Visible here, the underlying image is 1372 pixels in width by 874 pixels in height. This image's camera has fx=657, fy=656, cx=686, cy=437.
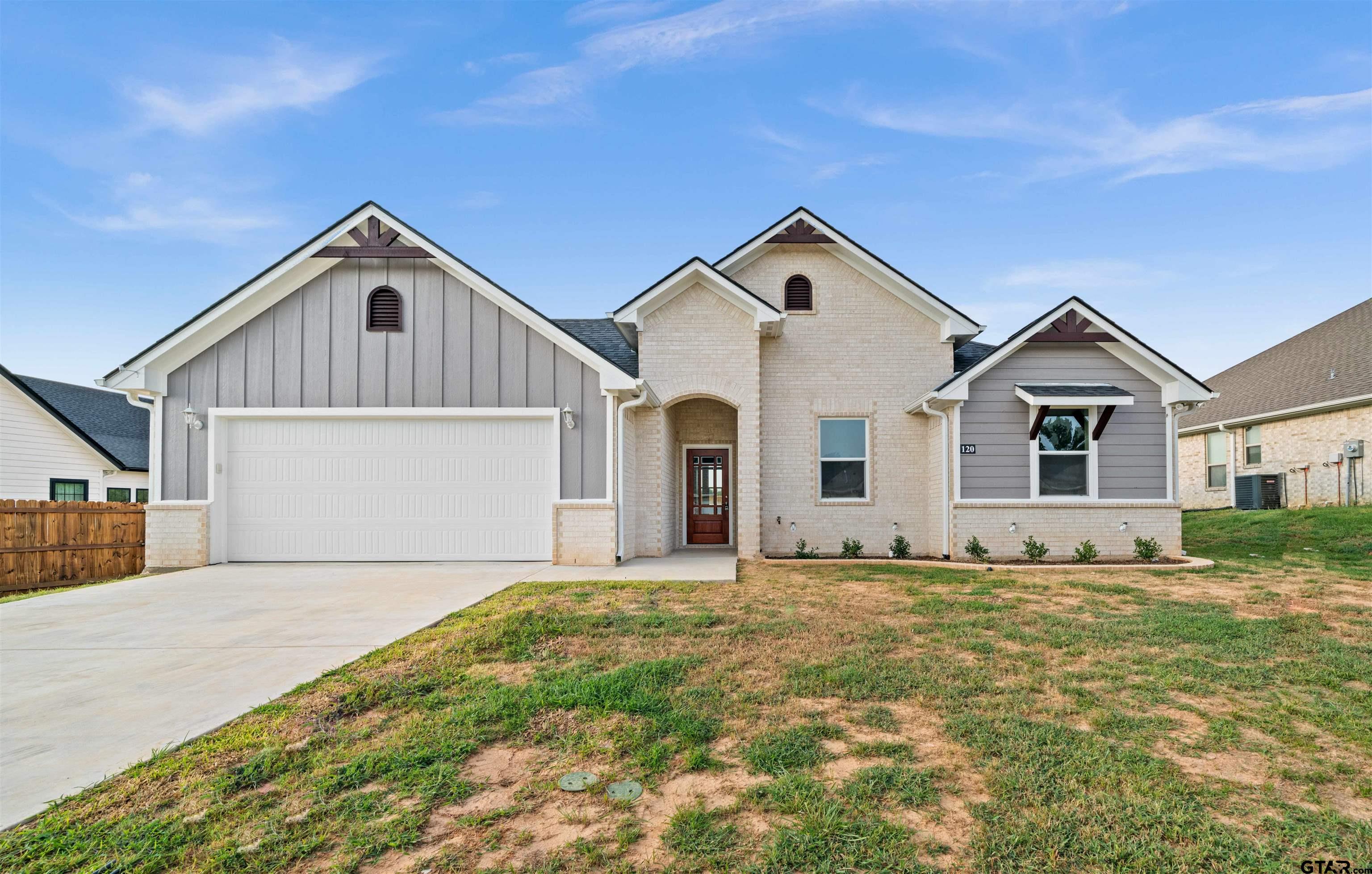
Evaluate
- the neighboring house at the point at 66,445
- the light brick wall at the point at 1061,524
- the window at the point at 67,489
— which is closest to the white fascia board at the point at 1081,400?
the light brick wall at the point at 1061,524

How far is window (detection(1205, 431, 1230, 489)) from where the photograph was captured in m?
21.3

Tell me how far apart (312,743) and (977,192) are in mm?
19044

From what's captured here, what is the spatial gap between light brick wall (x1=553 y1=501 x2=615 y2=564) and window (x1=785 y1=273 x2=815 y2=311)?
5.63 m

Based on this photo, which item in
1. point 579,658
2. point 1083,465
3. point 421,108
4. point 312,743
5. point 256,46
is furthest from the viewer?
point 421,108

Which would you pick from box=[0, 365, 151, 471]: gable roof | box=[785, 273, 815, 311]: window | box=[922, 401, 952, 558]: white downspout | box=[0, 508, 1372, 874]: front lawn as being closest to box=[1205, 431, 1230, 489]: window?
box=[922, 401, 952, 558]: white downspout

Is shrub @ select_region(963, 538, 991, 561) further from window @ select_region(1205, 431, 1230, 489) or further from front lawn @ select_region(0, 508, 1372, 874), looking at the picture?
window @ select_region(1205, 431, 1230, 489)

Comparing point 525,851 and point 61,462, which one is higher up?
point 61,462

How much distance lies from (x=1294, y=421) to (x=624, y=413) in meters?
19.7

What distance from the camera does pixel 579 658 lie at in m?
5.07

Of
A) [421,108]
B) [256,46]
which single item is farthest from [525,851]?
[421,108]

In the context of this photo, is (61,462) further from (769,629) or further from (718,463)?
(769,629)

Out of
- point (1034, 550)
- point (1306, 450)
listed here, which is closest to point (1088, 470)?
point (1034, 550)

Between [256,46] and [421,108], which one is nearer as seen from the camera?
[256,46]

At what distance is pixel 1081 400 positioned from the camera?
448 inches
